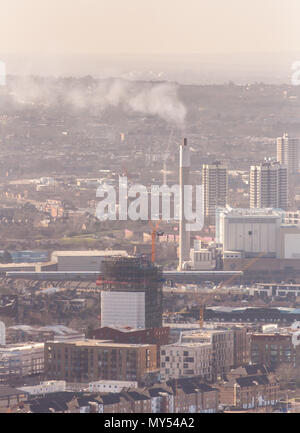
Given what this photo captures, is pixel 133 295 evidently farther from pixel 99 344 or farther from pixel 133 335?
pixel 99 344

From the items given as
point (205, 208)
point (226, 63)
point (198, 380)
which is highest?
point (226, 63)

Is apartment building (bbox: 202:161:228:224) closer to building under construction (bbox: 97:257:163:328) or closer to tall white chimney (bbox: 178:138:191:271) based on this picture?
→ tall white chimney (bbox: 178:138:191:271)


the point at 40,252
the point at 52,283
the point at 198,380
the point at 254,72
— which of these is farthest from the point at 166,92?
the point at 198,380

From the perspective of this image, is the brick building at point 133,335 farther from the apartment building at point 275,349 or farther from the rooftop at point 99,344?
the apartment building at point 275,349

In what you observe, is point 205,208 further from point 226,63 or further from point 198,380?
point 198,380

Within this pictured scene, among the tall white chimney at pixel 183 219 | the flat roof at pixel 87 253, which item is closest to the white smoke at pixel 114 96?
the tall white chimney at pixel 183 219

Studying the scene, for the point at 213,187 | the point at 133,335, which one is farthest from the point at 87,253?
the point at 133,335
